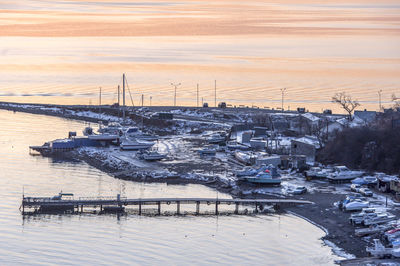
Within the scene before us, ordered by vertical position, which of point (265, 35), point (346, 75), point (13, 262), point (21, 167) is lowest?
point (13, 262)

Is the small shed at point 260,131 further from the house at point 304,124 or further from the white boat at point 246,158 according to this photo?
the white boat at point 246,158

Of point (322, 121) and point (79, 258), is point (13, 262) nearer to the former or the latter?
point (79, 258)

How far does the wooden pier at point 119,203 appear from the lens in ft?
92.4

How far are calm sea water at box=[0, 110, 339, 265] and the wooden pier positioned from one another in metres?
0.62

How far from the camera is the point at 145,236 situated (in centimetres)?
2516

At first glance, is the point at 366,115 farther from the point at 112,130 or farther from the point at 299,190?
the point at 299,190

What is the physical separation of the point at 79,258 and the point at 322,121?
73.0 ft

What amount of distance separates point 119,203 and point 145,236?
3.42 meters

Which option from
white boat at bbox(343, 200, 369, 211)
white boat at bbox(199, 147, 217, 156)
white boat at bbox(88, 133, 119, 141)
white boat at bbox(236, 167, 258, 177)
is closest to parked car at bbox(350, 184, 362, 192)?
white boat at bbox(343, 200, 369, 211)

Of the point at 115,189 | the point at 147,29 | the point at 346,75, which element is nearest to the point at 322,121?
the point at 115,189

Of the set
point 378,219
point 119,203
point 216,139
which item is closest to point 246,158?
point 216,139

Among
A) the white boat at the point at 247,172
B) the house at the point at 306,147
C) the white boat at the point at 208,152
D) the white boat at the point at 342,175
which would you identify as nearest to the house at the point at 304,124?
the house at the point at 306,147

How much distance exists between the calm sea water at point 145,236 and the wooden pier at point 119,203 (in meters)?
0.62

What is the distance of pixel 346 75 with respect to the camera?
70.1 metres
